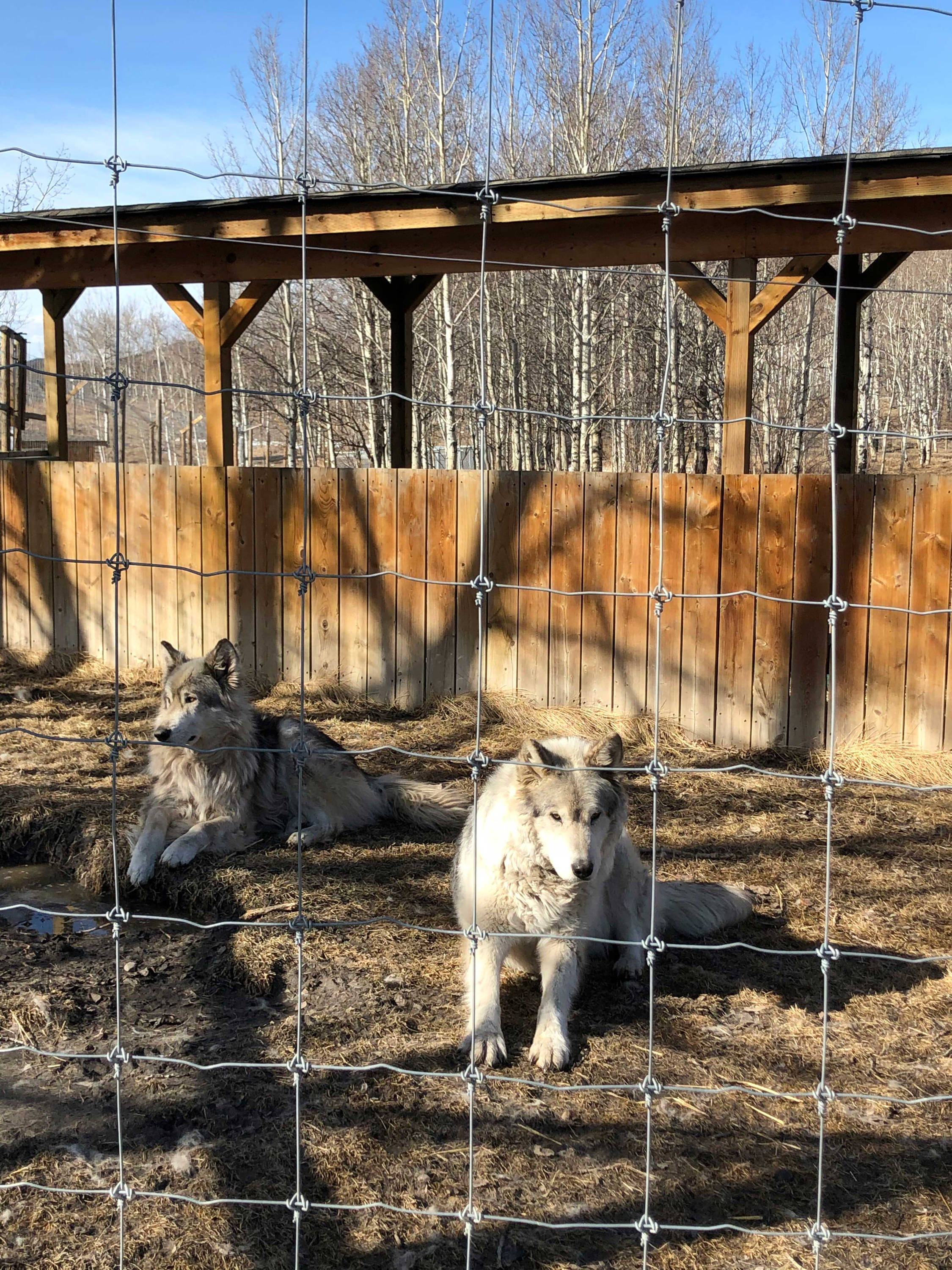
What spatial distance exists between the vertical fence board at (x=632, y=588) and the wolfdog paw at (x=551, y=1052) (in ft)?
14.7

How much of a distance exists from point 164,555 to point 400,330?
3142 mm

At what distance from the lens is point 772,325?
27.2 m

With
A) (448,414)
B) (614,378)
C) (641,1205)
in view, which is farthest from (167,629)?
(614,378)

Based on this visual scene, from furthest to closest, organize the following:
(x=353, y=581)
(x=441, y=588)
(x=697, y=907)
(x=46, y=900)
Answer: (x=353, y=581) → (x=441, y=588) → (x=46, y=900) → (x=697, y=907)

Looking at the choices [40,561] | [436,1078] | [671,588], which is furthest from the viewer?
[40,561]

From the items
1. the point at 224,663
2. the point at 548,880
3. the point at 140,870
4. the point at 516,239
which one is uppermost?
the point at 516,239

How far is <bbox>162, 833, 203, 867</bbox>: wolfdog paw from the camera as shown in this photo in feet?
17.5

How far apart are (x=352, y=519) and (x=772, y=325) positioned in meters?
21.8

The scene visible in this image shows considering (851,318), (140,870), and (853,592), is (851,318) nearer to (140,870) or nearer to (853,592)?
(853,592)

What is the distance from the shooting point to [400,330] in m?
10.2

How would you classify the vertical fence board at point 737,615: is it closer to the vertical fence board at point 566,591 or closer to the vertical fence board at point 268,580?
the vertical fence board at point 566,591

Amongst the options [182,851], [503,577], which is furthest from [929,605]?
[182,851]

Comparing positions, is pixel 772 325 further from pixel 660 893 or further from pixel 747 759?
pixel 660 893

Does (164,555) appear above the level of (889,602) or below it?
above
